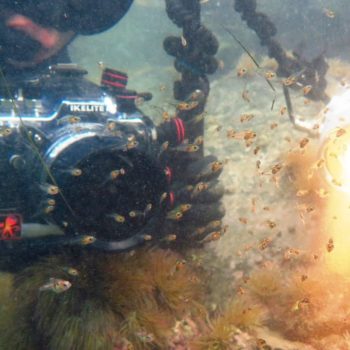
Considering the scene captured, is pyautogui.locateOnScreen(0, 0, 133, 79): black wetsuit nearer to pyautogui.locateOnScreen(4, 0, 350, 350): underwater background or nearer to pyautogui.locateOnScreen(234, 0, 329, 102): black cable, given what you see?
pyautogui.locateOnScreen(234, 0, 329, 102): black cable

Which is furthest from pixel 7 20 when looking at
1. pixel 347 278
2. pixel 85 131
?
pixel 347 278

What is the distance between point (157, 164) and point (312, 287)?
92.3 inches

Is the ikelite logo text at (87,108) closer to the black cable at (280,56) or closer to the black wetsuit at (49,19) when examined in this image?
the black wetsuit at (49,19)

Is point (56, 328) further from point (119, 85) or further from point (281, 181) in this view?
point (281, 181)

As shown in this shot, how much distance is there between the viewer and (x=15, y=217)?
3.59 meters

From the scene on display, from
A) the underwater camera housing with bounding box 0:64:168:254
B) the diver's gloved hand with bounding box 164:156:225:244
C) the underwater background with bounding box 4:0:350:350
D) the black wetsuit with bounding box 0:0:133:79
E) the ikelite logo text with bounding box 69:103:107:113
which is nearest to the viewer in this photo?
the underwater camera housing with bounding box 0:64:168:254

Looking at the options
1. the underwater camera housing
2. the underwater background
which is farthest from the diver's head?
the underwater background

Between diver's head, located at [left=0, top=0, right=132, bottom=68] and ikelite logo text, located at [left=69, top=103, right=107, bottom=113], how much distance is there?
122 cm

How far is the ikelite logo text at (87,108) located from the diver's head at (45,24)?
48.0 inches

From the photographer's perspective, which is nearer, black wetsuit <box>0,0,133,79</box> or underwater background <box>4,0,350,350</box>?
underwater background <box>4,0,350,350</box>

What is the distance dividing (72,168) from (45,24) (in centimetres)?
274

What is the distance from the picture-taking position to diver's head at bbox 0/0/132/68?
177 inches

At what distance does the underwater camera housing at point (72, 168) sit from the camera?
11.1 ft

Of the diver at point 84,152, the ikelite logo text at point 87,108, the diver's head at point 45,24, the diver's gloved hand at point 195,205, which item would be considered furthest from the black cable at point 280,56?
the ikelite logo text at point 87,108
